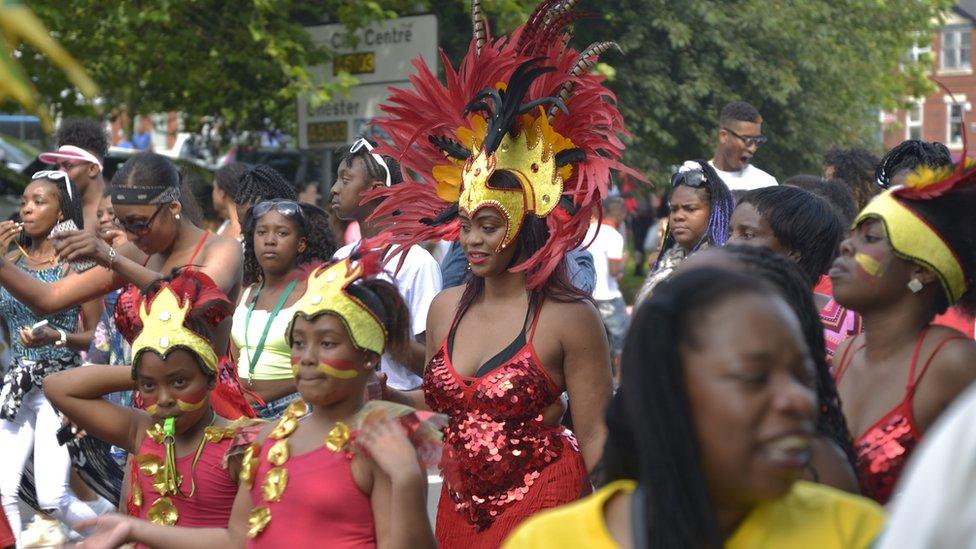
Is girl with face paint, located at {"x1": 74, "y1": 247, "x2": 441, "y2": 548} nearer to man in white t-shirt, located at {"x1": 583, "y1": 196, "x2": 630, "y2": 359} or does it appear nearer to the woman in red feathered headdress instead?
the woman in red feathered headdress

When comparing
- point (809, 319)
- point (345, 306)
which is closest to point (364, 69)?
point (345, 306)

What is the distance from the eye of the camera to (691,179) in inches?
245

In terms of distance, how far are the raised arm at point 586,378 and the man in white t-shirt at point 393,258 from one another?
0.72 metres

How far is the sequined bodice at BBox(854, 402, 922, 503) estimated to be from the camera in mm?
3486

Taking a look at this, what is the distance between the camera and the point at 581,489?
14.7 ft

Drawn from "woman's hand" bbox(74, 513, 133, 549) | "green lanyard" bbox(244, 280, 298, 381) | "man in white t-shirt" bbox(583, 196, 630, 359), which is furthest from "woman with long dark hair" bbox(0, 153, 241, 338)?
"man in white t-shirt" bbox(583, 196, 630, 359)

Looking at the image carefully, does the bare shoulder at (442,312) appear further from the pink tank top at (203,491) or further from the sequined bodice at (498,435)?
the pink tank top at (203,491)

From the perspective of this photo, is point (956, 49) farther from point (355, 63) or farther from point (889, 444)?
point (889, 444)

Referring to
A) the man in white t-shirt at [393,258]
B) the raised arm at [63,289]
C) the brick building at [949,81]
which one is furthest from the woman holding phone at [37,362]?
the brick building at [949,81]

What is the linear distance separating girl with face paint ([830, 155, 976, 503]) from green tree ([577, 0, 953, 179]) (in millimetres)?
12614

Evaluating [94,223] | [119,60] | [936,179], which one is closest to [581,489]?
[936,179]

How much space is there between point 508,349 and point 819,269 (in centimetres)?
119

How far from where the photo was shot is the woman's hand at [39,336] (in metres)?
6.66

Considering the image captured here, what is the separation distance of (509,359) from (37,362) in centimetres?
346
